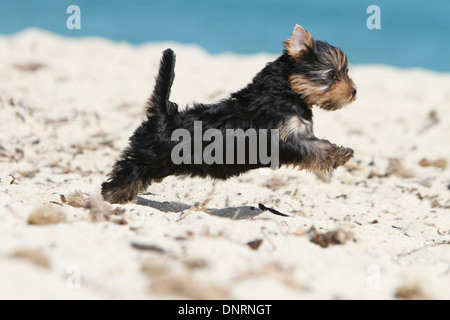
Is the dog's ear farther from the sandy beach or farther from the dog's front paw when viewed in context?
the sandy beach

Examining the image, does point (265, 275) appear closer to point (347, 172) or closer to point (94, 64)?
point (347, 172)

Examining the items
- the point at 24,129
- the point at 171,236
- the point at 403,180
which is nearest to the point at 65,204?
the point at 171,236

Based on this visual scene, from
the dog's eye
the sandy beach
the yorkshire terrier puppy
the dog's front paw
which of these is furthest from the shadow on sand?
the dog's eye

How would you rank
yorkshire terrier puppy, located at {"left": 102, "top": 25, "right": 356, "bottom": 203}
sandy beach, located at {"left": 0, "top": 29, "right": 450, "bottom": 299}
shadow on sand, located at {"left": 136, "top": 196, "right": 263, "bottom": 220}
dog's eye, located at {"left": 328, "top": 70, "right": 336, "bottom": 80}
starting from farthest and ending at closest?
→ dog's eye, located at {"left": 328, "top": 70, "right": 336, "bottom": 80} < shadow on sand, located at {"left": 136, "top": 196, "right": 263, "bottom": 220} < yorkshire terrier puppy, located at {"left": 102, "top": 25, "right": 356, "bottom": 203} < sandy beach, located at {"left": 0, "top": 29, "right": 450, "bottom": 299}

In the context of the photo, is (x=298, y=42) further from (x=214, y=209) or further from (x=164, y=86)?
(x=214, y=209)

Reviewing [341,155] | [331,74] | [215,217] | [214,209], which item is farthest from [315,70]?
[215,217]

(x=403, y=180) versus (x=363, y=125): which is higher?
(x=363, y=125)

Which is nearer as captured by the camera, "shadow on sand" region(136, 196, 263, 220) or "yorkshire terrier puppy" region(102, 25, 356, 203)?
"yorkshire terrier puppy" region(102, 25, 356, 203)
